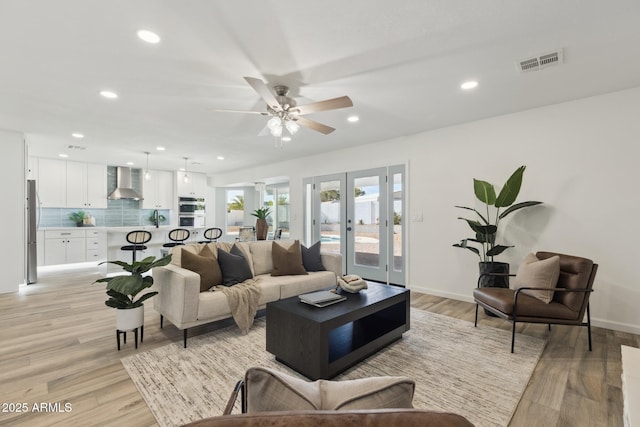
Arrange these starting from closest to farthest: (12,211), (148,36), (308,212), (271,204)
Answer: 1. (148,36)
2. (12,211)
3. (308,212)
4. (271,204)

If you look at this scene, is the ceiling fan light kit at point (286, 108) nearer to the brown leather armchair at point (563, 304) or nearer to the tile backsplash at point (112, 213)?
the brown leather armchair at point (563, 304)

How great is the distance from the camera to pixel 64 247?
6750mm

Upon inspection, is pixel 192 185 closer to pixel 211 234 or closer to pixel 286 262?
A: pixel 211 234

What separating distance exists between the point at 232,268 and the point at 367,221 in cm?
284

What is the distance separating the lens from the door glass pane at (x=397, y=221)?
489 centimetres

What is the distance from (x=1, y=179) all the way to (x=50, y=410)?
449cm

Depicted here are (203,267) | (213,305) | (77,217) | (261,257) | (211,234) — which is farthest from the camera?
(77,217)

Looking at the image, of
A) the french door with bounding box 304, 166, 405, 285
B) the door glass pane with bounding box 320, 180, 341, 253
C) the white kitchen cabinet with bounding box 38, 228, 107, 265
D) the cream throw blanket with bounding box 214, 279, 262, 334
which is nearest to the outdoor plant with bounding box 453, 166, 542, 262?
the french door with bounding box 304, 166, 405, 285

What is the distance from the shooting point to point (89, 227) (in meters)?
7.22

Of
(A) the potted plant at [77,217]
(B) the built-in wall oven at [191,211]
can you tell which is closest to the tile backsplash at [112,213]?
(A) the potted plant at [77,217]

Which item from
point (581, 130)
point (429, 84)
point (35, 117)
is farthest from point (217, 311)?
point (581, 130)

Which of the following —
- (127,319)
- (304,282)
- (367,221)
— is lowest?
(127,319)

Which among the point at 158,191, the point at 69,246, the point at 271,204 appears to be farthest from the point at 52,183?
the point at 271,204

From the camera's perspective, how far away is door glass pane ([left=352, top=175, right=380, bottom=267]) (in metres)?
5.21
